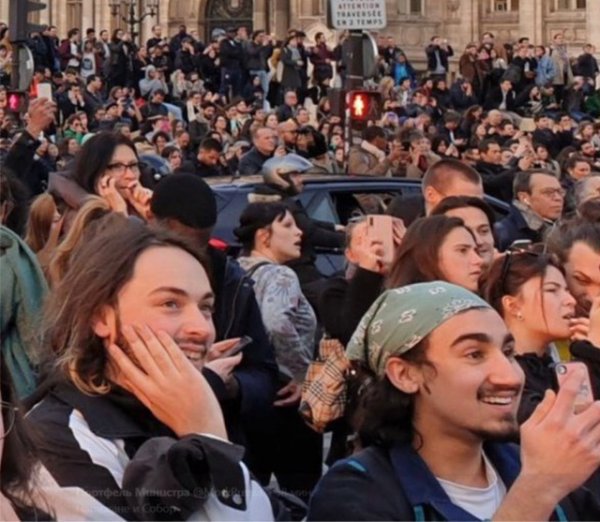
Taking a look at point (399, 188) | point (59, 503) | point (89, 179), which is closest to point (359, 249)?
point (89, 179)

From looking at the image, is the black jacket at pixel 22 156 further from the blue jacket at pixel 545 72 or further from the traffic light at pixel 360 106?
the blue jacket at pixel 545 72

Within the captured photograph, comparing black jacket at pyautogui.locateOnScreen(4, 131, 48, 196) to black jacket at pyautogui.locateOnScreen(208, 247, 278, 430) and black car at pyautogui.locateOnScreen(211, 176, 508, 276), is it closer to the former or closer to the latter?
black car at pyautogui.locateOnScreen(211, 176, 508, 276)

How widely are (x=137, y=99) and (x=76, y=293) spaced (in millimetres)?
27963

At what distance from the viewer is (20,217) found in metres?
8.40

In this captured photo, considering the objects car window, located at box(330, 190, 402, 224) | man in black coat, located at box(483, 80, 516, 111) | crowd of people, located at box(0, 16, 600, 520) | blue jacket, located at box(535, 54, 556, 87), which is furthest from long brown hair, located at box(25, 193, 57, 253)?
blue jacket, located at box(535, 54, 556, 87)

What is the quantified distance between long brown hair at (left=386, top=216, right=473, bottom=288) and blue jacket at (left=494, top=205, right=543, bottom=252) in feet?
14.9

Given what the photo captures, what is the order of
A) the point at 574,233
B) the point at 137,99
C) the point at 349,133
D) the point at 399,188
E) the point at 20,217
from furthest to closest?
the point at 137,99, the point at 349,133, the point at 399,188, the point at 20,217, the point at 574,233

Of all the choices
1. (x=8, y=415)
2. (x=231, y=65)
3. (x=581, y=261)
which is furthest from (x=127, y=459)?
(x=231, y=65)

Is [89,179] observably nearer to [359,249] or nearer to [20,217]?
[20,217]

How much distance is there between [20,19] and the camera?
53.9ft

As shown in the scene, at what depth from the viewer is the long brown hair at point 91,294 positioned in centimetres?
407

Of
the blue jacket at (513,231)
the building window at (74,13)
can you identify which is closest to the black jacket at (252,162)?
the blue jacket at (513,231)

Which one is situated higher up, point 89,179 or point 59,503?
point 89,179

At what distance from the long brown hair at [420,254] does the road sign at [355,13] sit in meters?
12.5
